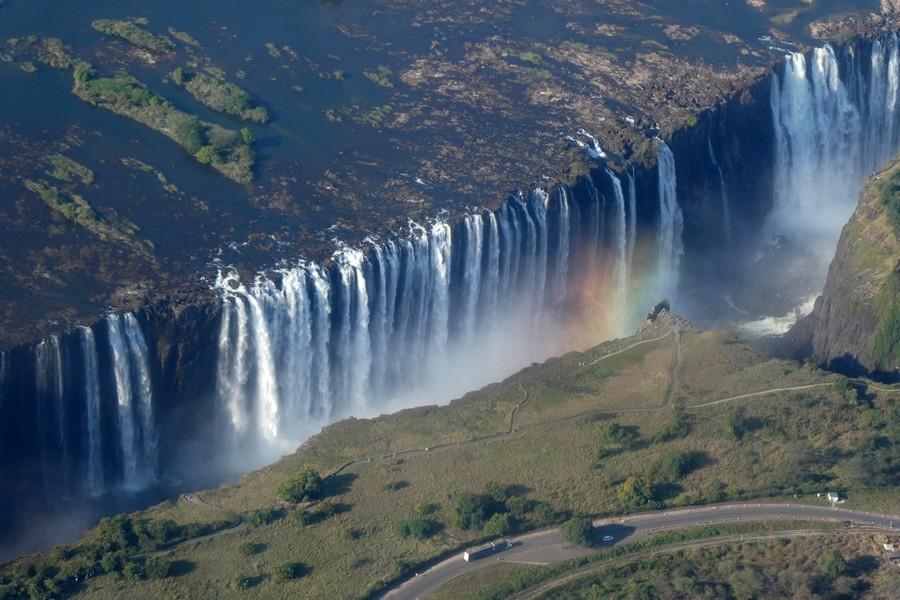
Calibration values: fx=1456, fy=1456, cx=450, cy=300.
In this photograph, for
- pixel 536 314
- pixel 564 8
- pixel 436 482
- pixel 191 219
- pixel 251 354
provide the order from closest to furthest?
pixel 436 482 < pixel 251 354 < pixel 191 219 < pixel 536 314 < pixel 564 8

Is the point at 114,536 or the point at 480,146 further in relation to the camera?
the point at 480,146

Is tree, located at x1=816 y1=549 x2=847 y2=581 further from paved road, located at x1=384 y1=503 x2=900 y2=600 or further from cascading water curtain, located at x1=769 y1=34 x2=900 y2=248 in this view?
cascading water curtain, located at x1=769 y1=34 x2=900 y2=248

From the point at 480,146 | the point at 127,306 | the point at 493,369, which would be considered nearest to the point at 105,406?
the point at 127,306

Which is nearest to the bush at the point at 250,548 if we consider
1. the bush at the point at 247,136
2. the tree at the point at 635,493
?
the tree at the point at 635,493

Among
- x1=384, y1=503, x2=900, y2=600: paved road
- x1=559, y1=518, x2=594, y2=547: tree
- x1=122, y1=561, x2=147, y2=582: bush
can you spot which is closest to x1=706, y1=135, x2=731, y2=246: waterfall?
x1=384, y1=503, x2=900, y2=600: paved road

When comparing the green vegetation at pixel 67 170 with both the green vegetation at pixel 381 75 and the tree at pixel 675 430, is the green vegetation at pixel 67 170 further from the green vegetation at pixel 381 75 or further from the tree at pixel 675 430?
the tree at pixel 675 430

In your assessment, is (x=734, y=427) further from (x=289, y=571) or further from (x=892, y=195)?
(x=289, y=571)

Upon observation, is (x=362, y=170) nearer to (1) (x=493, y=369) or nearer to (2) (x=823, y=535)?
(1) (x=493, y=369)
